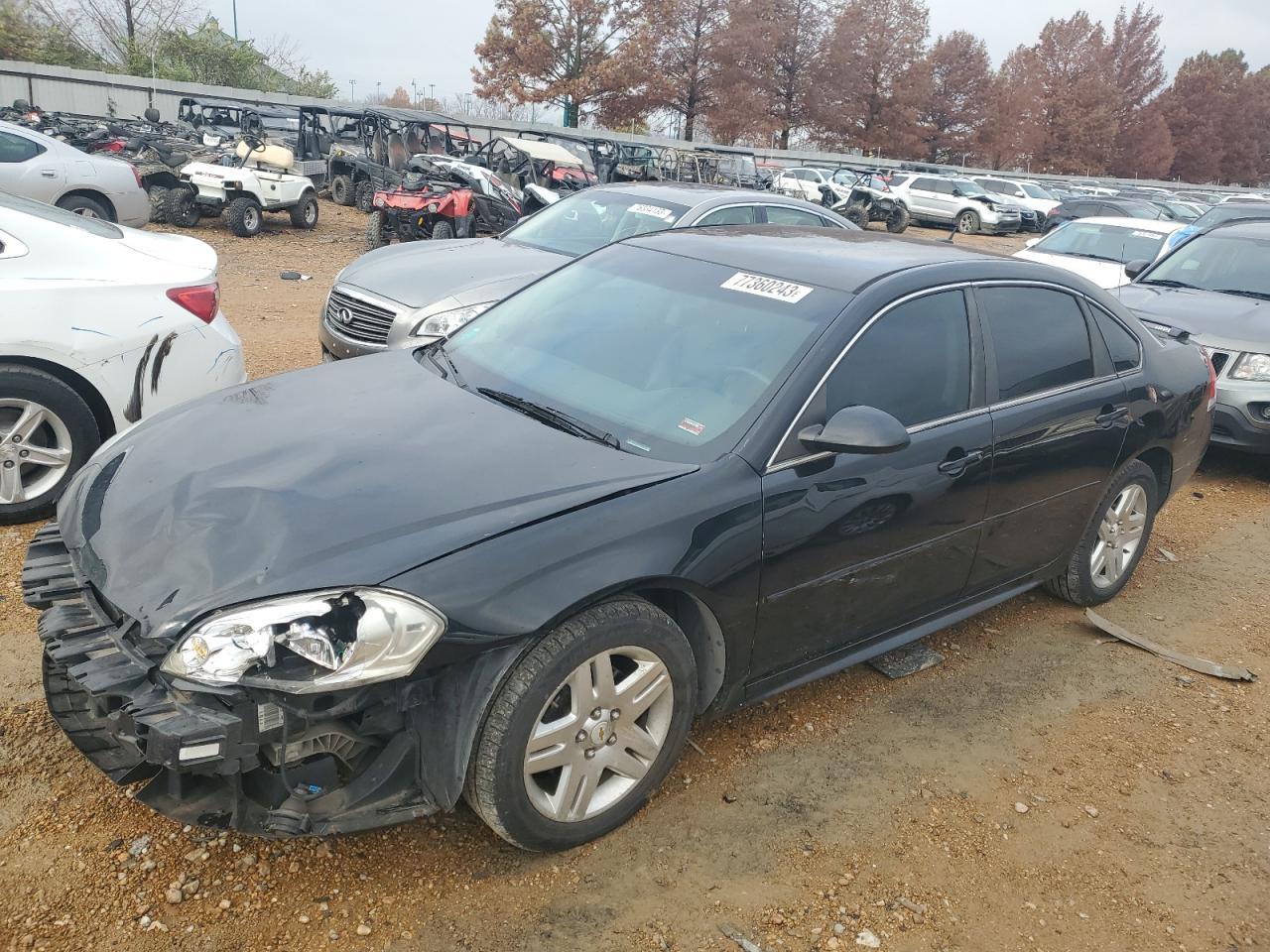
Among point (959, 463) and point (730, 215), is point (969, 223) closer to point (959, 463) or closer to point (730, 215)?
point (730, 215)

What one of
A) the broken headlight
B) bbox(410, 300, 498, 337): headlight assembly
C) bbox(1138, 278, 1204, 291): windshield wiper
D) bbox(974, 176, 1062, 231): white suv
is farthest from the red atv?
bbox(974, 176, 1062, 231): white suv

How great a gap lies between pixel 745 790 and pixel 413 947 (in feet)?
3.86

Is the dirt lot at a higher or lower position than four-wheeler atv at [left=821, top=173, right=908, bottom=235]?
lower

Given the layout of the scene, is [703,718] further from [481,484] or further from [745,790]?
[481,484]

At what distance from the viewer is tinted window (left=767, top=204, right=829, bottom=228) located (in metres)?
8.09

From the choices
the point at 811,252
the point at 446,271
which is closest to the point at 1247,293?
the point at 811,252

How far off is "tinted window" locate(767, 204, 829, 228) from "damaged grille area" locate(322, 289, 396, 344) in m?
3.38

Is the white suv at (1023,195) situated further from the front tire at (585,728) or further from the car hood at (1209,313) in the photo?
the front tire at (585,728)

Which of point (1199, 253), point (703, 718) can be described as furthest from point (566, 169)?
point (703, 718)

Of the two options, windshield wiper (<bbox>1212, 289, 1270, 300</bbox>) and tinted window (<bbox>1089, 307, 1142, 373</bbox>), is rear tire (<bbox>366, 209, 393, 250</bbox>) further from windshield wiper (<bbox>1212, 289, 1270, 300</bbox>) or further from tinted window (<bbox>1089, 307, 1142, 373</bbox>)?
tinted window (<bbox>1089, 307, 1142, 373</bbox>)

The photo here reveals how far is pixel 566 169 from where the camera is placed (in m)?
21.8

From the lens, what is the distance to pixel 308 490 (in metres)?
2.67

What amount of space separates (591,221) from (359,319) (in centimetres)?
224

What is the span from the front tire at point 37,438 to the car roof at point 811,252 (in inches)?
103
